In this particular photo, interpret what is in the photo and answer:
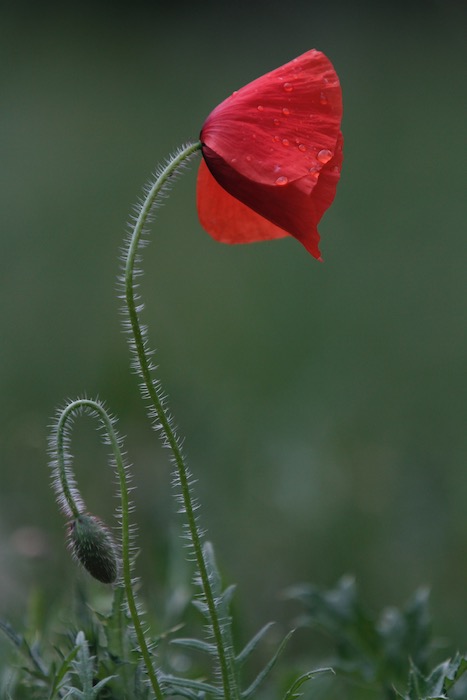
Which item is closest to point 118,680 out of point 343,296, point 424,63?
point 343,296

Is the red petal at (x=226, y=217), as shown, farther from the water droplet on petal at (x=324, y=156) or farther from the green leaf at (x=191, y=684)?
the green leaf at (x=191, y=684)

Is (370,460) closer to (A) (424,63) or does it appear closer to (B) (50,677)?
(B) (50,677)

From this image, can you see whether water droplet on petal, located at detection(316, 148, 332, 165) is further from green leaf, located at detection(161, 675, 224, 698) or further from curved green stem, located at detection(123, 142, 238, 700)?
green leaf, located at detection(161, 675, 224, 698)

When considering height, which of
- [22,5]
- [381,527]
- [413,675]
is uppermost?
[22,5]

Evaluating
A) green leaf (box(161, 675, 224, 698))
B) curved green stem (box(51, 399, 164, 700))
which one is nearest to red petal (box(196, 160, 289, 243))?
curved green stem (box(51, 399, 164, 700))

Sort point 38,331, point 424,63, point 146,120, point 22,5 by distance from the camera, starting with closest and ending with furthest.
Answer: point 38,331 < point 146,120 < point 424,63 < point 22,5

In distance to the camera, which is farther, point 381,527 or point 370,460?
point 370,460

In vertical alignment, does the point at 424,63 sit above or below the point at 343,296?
above
